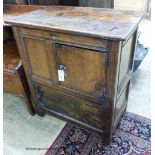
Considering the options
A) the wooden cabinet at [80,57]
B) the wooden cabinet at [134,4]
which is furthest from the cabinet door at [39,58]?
the wooden cabinet at [134,4]

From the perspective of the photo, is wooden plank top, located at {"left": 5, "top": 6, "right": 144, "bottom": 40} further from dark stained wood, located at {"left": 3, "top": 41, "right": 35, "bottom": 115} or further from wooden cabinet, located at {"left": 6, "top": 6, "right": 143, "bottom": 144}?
dark stained wood, located at {"left": 3, "top": 41, "right": 35, "bottom": 115}

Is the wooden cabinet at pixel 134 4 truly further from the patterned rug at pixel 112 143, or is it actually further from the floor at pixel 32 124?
the patterned rug at pixel 112 143

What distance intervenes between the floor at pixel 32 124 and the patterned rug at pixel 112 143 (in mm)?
79

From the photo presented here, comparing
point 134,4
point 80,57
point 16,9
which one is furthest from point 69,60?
point 134,4

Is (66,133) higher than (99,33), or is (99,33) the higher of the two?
(99,33)

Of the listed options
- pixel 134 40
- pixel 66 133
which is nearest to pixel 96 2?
pixel 134 40

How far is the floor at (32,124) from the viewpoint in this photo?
1.36 meters

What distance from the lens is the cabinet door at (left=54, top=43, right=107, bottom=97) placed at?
978 millimetres

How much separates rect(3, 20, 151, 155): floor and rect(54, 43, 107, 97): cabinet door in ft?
1.64

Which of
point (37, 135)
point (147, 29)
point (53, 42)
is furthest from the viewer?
point (147, 29)

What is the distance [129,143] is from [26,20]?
110 cm

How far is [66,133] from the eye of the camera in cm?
141

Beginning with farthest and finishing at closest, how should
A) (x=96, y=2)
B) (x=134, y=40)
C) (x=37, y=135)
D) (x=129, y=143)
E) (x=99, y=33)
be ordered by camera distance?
1. (x=96, y=2)
2. (x=37, y=135)
3. (x=129, y=143)
4. (x=134, y=40)
5. (x=99, y=33)

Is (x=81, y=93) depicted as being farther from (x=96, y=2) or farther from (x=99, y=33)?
(x=96, y=2)
